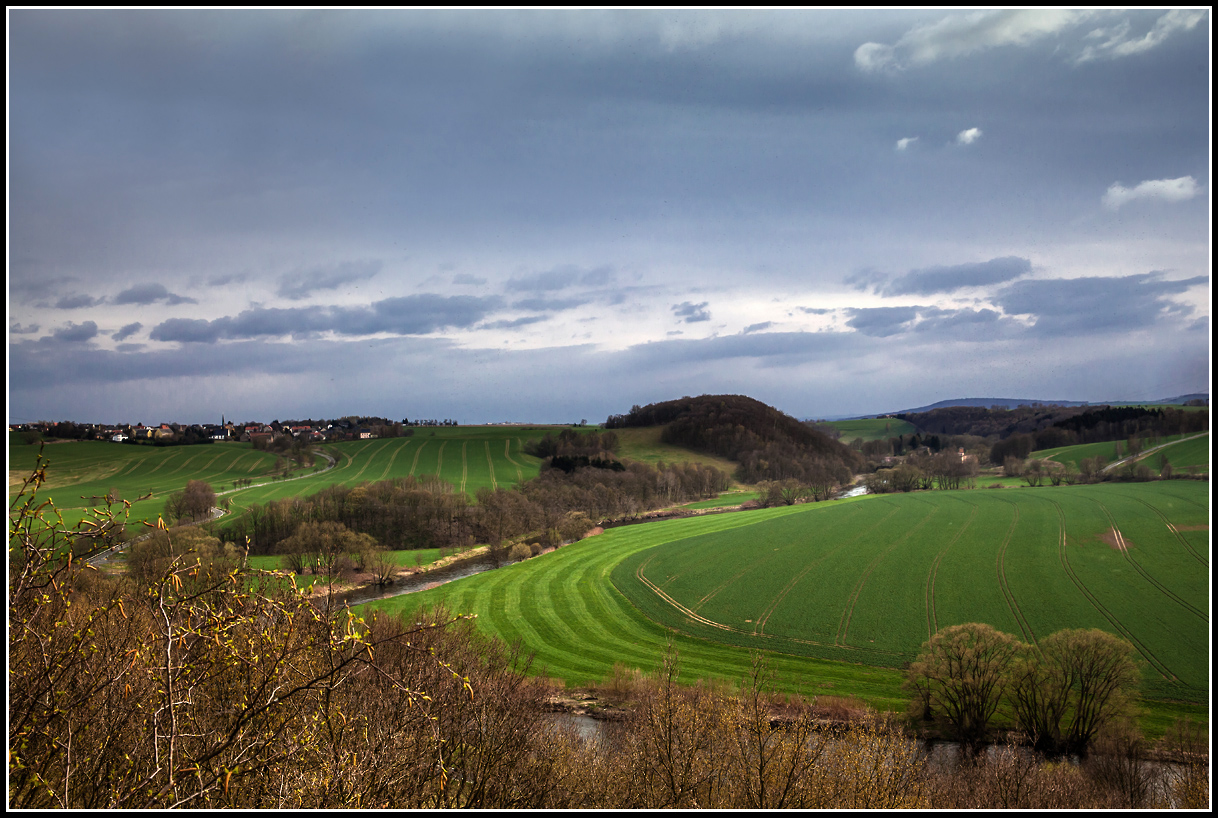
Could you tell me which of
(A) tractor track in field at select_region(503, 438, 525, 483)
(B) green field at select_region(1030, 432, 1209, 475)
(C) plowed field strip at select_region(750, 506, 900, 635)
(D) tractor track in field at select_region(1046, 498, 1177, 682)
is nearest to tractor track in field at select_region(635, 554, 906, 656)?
(C) plowed field strip at select_region(750, 506, 900, 635)

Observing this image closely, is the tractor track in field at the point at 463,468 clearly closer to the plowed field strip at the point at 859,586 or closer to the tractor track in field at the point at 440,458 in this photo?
the tractor track in field at the point at 440,458

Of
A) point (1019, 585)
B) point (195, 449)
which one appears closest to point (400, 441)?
point (195, 449)

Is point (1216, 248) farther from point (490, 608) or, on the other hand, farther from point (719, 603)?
point (490, 608)

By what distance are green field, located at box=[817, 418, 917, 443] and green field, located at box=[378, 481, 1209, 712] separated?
3768 mm

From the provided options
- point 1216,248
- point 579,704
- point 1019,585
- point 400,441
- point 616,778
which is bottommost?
point 579,704

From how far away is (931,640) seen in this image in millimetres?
15609

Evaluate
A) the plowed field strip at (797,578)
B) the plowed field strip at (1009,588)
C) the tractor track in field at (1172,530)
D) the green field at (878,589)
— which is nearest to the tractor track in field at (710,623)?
the green field at (878,589)

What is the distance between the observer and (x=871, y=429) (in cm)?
Result: 3422

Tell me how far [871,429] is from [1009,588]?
1813 cm

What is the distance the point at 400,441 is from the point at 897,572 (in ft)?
81.4

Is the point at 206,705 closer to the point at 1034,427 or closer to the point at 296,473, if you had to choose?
the point at 1034,427

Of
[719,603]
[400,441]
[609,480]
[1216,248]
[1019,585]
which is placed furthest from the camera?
[609,480]

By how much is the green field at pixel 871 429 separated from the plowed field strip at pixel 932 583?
23.0 ft

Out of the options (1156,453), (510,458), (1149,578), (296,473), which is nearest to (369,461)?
(296,473)
